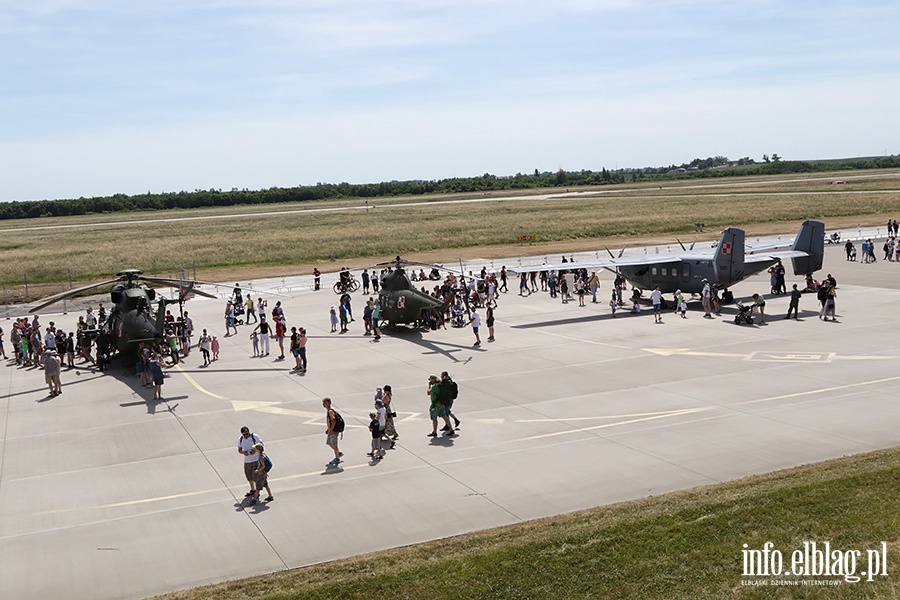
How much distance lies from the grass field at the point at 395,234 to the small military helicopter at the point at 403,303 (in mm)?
23432

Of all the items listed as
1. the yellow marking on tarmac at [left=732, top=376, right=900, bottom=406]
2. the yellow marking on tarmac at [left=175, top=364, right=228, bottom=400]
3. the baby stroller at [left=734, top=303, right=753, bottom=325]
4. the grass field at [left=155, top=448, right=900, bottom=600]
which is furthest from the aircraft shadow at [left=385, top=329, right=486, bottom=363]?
the grass field at [left=155, top=448, right=900, bottom=600]

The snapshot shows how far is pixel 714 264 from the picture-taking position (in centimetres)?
3278

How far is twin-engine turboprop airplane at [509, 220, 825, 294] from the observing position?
32.3 meters

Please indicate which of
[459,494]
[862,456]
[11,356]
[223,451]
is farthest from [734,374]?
[11,356]

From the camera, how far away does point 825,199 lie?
10650 cm

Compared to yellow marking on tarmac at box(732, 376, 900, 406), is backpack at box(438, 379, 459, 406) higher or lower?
higher

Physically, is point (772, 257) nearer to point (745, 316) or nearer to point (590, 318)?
point (745, 316)

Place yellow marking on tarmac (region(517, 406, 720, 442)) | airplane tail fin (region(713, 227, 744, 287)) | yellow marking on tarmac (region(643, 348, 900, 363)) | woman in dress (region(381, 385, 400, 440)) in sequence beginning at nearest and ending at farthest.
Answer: woman in dress (region(381, 385, 400, 440)) < yellow marking on tarmac (region(517, 406, 720, 442)) < yellow marking on tarmac (region(643, 348, 900, 363)) < airplane tail fin (region(713, 227, 744, 287))

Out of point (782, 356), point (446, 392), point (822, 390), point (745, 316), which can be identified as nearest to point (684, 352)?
point (782, 356)

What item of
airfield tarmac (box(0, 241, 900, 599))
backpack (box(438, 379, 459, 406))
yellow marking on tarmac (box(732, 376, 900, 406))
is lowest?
airfield tarmac (box(0, 241, 900, 599))

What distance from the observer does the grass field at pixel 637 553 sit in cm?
1034

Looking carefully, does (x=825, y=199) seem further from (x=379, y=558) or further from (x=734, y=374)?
(x=379, y=558)

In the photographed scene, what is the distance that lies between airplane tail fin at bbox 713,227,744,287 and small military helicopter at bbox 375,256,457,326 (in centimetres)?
1095

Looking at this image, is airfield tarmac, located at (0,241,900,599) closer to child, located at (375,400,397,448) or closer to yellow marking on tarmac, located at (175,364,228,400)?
yellow marking on tarmac, located at (175,364,228,400)
